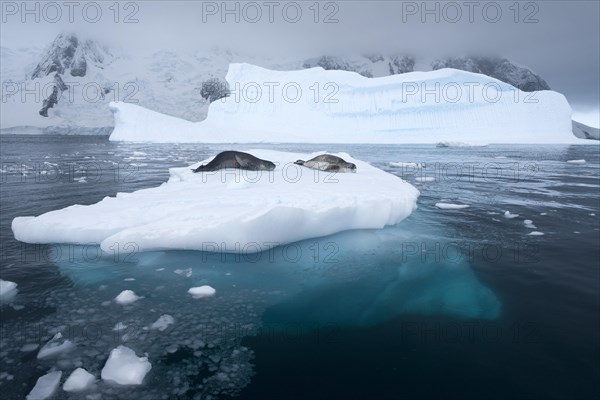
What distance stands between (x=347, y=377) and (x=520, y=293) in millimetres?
2249

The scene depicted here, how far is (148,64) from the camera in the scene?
8244cm

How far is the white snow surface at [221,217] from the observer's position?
4.61 meters

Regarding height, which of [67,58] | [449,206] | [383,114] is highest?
[67,58]

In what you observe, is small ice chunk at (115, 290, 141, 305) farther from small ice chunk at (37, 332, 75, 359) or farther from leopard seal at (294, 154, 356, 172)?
leopard seal at (294, 154, 356, 172)

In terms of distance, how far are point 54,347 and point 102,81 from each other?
99.6 meters

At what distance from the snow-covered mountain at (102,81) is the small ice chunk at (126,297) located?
67.7 m

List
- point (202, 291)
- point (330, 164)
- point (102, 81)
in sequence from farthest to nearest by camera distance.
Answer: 1. point (102, 81)
2. point (330, 164)
3. point (202, 291)

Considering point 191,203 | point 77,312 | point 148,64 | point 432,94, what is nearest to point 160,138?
point 432,94

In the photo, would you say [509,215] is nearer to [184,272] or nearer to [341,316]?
[341,316]

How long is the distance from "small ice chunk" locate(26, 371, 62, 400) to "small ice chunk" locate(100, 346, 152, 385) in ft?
0.85

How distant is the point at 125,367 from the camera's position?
2434 mm

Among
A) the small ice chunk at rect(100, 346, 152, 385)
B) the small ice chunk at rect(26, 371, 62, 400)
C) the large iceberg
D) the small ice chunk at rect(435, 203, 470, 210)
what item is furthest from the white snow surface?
the large iceberg

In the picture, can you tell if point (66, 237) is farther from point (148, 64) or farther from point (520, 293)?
point (148, 64)

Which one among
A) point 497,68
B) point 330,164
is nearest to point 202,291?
point 330,164
